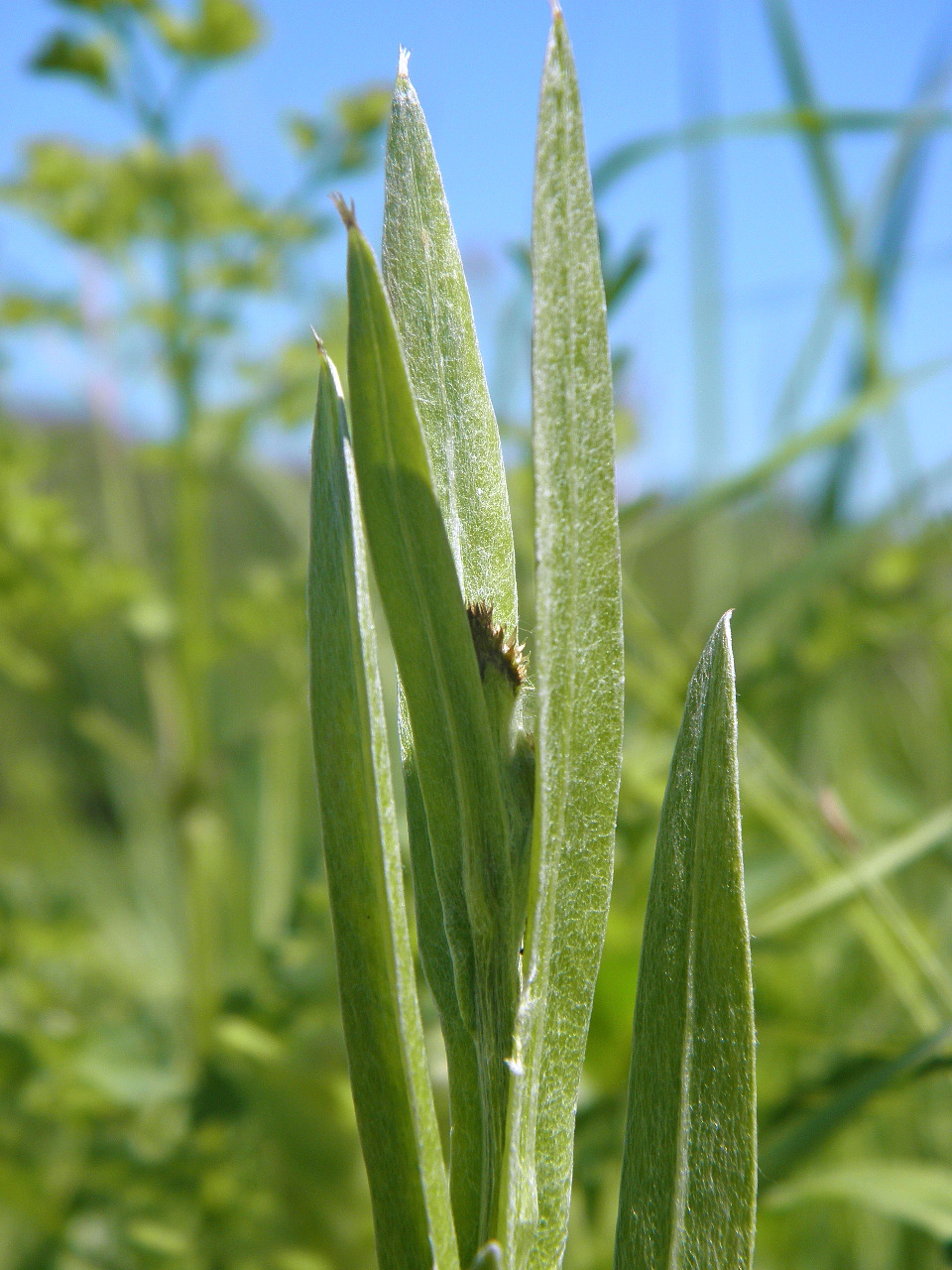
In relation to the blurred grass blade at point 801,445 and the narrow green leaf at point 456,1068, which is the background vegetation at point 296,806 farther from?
the narrow green leaf at point 456,1068

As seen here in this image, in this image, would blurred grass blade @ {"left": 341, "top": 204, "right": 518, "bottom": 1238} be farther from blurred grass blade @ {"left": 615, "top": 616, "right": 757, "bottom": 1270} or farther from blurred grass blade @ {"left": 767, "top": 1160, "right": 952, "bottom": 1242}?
blurred grass blade @ {"left": 767, "top": 1160, "right": 952, "bottom": 1242}

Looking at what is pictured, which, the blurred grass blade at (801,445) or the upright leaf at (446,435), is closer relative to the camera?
the upright leaf at (446,435)

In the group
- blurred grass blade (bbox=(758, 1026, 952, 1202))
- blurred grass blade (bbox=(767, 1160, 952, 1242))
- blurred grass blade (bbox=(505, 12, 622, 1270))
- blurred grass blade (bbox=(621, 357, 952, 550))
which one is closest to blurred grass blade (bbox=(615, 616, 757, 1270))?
blurred grass blade (bbox=(505, 12, 622, 1270))

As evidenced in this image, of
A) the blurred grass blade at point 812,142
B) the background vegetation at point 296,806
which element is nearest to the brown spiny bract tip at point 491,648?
the background vegetation at point 296,806

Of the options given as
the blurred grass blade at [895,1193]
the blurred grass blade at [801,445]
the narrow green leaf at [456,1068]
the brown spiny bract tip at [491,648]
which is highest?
the blurred grass blade at [801,445]

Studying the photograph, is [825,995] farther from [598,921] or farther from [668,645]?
[598,921]

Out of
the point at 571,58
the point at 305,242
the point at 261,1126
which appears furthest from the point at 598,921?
the point at 305,242
